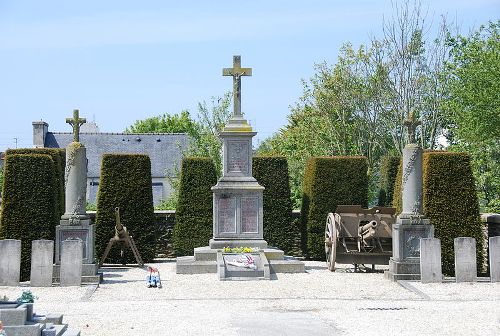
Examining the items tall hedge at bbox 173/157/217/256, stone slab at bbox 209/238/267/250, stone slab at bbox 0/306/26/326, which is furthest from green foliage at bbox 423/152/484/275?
stone slab at bbox 0/306/26/326

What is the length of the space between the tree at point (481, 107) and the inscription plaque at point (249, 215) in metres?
8.29

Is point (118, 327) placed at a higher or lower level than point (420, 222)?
lower

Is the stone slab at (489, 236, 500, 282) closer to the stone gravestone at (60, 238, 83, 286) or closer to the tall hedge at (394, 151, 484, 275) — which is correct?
the tall hedge at (394, 151, 484, 275)

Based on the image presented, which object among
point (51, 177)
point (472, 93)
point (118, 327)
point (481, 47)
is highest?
point (481, 47)

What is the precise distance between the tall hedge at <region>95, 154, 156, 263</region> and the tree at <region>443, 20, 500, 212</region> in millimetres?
10256

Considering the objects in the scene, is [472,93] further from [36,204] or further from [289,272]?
[36,204]

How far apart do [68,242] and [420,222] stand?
24.3ft

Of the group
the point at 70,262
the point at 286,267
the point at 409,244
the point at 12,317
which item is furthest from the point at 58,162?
the point at 12,317

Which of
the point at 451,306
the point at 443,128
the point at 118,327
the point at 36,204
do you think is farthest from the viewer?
the point at 443,128

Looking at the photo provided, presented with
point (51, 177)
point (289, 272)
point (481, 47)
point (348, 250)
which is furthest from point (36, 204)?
point (481, 47)

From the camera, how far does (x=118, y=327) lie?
462 inches

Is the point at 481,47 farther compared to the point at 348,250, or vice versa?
the point at 481,47

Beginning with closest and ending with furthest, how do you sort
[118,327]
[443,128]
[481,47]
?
[118,327] < [481,47] < [443,128]

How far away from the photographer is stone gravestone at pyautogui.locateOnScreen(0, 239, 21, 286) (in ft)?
54.5
